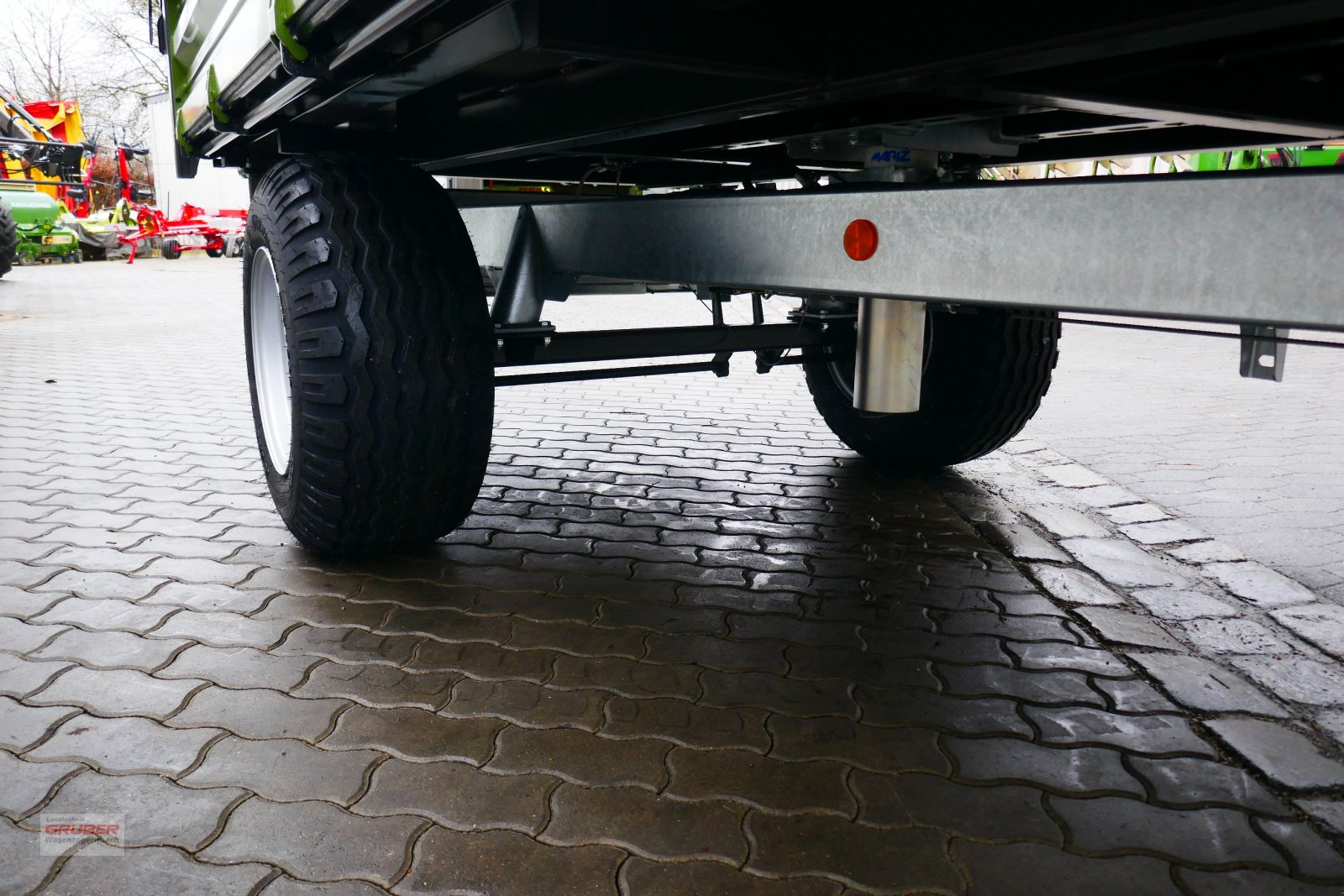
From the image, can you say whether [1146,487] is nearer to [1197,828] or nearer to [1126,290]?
[1197,828]

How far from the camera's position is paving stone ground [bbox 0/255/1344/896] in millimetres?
1654

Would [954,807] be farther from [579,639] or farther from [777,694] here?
[579,639]

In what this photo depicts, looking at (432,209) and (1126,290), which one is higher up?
(432,209)

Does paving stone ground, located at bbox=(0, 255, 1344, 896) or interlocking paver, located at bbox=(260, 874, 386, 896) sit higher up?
paving stone ground, located at bbox=(0, 255, 1344, 896)

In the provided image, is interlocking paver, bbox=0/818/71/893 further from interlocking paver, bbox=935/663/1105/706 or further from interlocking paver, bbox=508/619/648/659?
interlocking paver, bbox=935/663/1105/706

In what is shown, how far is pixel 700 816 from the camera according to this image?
1758 millimetres

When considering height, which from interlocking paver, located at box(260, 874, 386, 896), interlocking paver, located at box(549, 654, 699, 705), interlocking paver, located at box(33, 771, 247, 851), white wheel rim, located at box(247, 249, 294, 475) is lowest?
interlocking paver, located at box(260, 874, 386, 896)

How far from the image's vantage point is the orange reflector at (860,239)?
1616mm

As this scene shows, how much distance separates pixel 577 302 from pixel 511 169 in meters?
8.05

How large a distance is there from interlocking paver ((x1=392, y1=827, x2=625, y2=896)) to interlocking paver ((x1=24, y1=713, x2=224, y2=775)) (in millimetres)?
586

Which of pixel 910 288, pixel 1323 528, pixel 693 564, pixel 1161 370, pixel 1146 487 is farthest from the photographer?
pixel 1161 370

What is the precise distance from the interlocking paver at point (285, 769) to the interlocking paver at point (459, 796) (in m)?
0.05

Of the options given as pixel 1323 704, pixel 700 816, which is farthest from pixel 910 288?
pixel 1323 704

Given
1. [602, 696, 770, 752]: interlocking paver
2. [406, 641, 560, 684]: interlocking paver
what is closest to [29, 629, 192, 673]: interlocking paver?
[406, 641, 560, 684]: interlocking paver
